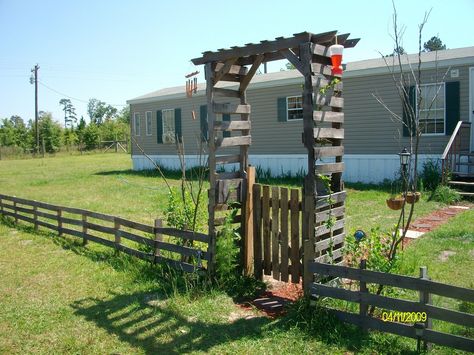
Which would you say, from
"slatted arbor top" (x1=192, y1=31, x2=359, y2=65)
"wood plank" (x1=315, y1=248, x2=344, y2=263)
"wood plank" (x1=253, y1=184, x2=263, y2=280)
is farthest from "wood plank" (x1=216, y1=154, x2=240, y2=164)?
"wood plank" (x1=315, y1=248, x2=344, y2=263)

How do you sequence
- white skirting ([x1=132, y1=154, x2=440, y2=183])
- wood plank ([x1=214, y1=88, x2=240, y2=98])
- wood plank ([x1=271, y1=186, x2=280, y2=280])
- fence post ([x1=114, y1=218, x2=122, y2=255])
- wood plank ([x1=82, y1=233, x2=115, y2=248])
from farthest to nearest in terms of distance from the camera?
white skirting ([x1=132, y1=154, x2=440, y2=183]), wood plank ([x1=82, y1=233, x2=115, y2=248]), fence post ([x1=114, y1=218, x2=122, y2=255]), wood plank ([x1=214, y1=88, x2=240, y2=98]), wood plank ([x1=271, y1=186, x2=280, y2=280])

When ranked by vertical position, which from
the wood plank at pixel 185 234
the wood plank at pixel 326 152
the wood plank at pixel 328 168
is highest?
the wood plank at pixel 326 152

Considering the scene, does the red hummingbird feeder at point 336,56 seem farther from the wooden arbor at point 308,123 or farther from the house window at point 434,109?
the house window at point 434,109

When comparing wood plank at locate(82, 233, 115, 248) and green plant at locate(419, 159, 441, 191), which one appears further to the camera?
green plant at locate(419, 159, 441, 191)

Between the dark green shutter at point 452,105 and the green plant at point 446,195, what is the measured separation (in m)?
2.66

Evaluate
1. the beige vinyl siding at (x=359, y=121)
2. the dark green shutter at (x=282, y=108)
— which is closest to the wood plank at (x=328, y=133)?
the beige vinyl siding at (x=359, y=121)

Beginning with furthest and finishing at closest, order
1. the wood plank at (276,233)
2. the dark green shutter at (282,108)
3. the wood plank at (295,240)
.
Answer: the dark green shutter at (282,108)
the wood plank at (276,233)
the wood plank at (295,240)

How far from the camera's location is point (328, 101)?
496cm

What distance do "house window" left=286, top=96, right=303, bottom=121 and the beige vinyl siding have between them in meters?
0.16

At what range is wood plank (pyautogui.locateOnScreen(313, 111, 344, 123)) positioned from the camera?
4699 millimetres

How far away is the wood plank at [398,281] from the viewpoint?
3501 mm

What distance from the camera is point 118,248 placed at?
721 centimetres

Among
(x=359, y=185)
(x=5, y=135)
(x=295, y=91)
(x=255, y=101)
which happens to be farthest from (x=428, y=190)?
(x=5, y=135)

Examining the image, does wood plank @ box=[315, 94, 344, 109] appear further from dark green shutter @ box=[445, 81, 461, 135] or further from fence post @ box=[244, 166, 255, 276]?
dark green shutter @ box=[445, 81, 461, 135]
